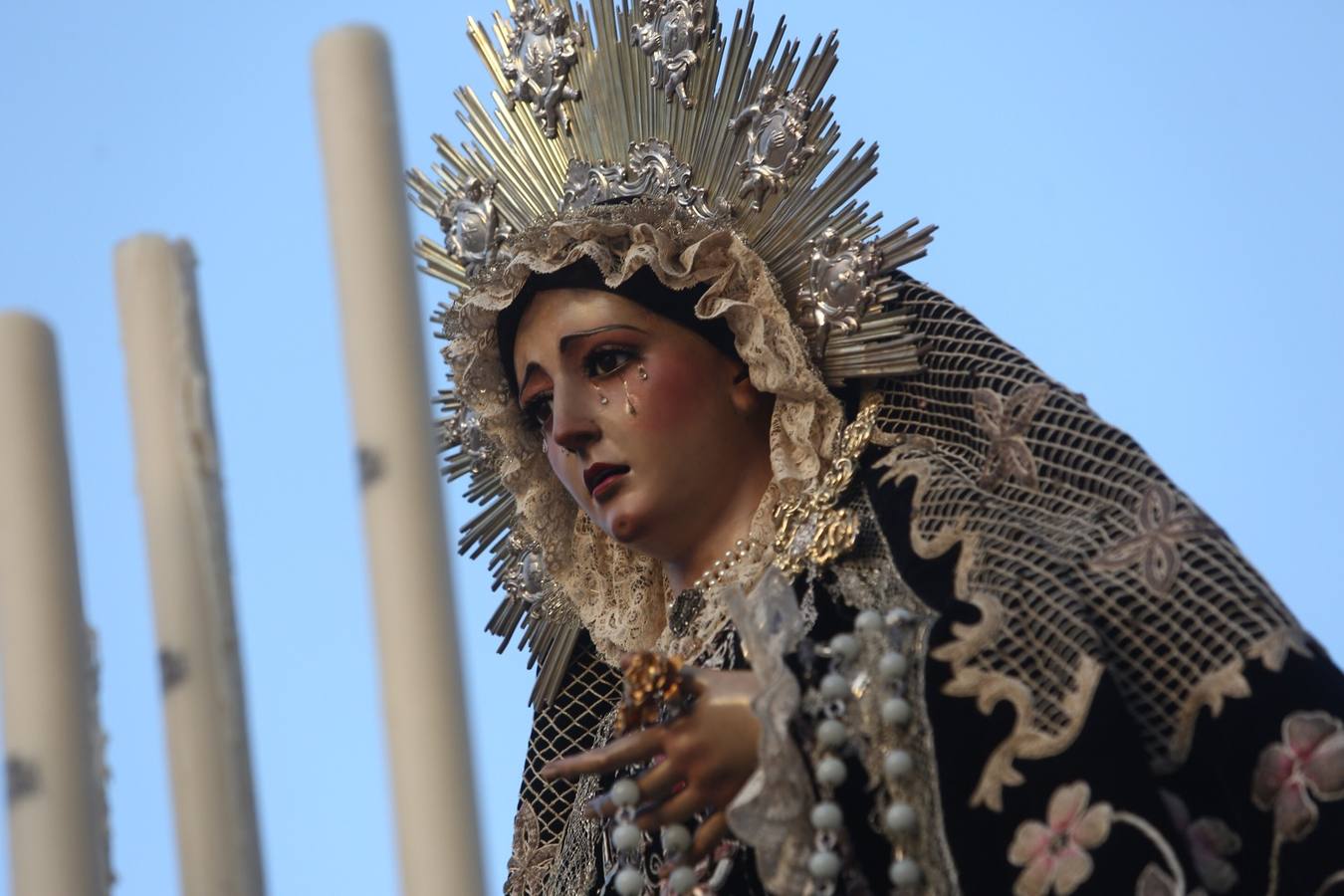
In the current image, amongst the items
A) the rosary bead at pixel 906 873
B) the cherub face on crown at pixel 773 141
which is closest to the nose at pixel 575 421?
the cherub face on crown at pixel 773 141

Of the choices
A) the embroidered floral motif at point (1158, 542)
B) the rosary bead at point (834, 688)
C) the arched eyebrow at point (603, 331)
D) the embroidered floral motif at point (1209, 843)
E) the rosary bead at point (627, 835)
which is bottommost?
the embroidered floral motif at point (1209, 843)

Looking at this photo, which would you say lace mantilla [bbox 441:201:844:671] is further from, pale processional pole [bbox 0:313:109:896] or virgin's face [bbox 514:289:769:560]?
pale processional pole [bbox 0:313:109:896]

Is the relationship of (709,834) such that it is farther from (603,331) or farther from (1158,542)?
(603,331)

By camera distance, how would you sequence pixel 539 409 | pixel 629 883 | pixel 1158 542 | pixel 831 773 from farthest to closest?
pixel 539 409 < pixel 629 883 < pixel 1158 542 < pixel 831 773

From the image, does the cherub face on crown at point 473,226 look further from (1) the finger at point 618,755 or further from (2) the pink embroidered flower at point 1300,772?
(2) the pink embroidered flower at point 1300,772

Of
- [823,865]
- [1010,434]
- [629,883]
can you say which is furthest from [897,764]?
[1010,434]

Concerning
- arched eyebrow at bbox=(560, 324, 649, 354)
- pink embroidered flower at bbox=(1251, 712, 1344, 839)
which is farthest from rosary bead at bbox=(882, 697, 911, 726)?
arched eyebrow at bbox=(560, 324, 649, 354)

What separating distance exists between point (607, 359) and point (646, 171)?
14.4 inches

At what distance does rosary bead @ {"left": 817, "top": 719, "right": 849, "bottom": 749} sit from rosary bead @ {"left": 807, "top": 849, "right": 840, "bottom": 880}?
166mm

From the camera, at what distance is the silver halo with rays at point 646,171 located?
4.14m

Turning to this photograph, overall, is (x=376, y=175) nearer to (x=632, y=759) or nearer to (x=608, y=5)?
(x=632, y=759)

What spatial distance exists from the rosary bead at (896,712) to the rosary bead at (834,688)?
0.06 meters

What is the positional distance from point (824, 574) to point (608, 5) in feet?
4.15

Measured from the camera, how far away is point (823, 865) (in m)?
3.29
